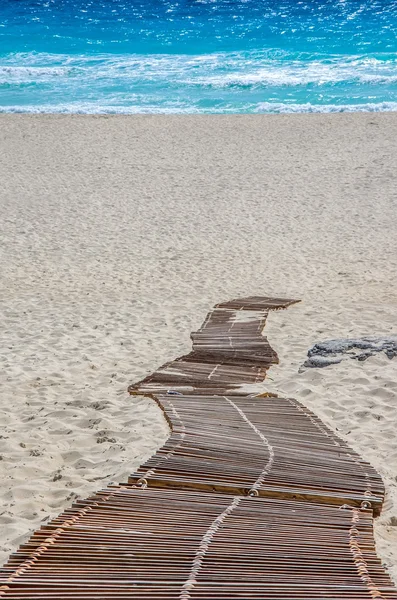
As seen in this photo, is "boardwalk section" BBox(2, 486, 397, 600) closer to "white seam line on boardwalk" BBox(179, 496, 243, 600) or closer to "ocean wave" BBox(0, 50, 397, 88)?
"white seam line on boardwalk" BBox(179, 496, 243, 600)

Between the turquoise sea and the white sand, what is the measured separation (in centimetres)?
357

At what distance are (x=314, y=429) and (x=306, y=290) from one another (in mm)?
4598

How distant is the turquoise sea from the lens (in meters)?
22.7

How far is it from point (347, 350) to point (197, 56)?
89.0ft

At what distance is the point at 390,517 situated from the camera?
13.3 ft

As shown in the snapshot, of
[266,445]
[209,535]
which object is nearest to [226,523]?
[209,535]

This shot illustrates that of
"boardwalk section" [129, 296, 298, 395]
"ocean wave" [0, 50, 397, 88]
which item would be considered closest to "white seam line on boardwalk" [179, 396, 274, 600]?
"boardwalk section" [129, 296, 298, 395]

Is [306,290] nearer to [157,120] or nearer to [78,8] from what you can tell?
[157,120]

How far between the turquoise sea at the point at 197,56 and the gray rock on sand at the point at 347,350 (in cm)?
1511

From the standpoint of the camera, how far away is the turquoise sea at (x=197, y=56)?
2269 cm

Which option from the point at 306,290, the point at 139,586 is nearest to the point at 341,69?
the point at 306,290

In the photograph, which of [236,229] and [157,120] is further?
[157,120]

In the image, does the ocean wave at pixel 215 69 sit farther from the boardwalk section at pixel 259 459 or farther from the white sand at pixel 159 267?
the boardwalk section at pixel 259 459

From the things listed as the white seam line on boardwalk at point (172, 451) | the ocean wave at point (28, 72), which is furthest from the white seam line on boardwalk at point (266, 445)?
the ocean wave at point (28, 72)
